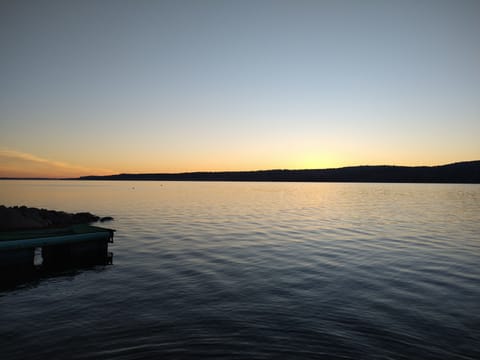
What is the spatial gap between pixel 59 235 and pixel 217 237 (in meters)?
13.4

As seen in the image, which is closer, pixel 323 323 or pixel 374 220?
pixel 323 323

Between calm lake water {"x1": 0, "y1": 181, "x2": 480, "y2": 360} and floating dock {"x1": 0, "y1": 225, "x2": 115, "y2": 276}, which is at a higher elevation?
floating dock {"x1": 0, "y1": 225, "x2": 115, "y2": 276}

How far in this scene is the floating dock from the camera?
57.9 feet

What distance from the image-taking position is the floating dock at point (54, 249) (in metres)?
17.6

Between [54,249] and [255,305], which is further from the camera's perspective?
[54,249]

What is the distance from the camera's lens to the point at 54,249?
19922 millimetres

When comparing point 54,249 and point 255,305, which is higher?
point 54,249

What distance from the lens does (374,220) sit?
138 feet

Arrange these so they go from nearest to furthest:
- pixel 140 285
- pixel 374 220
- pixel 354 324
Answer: pixel 354 324
pixel 140 285
pixel 374 220

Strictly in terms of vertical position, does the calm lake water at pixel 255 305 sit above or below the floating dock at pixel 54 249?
below

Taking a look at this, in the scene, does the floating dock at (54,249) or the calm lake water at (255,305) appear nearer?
the calm lake water at (255,305)

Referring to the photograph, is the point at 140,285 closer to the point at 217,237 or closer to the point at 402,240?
the point at 217,237

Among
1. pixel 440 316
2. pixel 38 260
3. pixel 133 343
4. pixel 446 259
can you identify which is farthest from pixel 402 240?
pixel 38 260

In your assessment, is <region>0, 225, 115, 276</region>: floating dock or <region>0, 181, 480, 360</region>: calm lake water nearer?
<region>0, 181, 480, 360</region>: calm lake water
